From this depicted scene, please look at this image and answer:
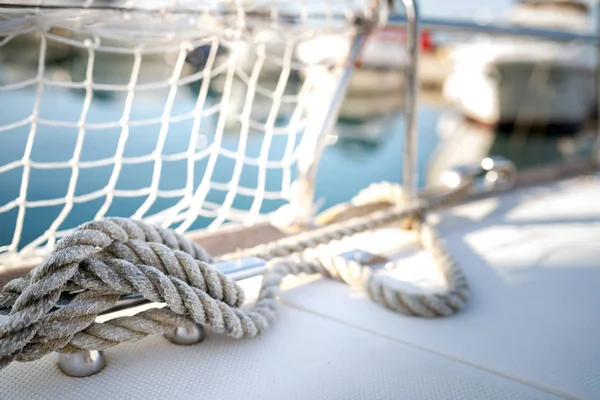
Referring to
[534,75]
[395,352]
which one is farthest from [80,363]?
[534,75]

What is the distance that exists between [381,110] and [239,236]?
10.6m

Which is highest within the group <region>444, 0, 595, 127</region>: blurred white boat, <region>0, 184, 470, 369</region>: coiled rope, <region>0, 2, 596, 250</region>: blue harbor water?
<region>0, 184, 470, 369</region>: coiled rope

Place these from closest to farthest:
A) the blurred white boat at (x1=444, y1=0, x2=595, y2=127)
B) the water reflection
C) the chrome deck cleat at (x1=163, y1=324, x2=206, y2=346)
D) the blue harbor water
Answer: the chrome deck cleat at (x1=163, y1=324, x2=206, y2=346), the water reflection, the blue harbor water, the blurred white boat at (x1=444, y1=0, x2=595, y2=127)

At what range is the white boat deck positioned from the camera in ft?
2.09

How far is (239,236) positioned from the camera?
1152 millimetres

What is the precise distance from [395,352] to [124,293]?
38 cm

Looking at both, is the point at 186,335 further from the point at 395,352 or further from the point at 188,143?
the point at 188,143

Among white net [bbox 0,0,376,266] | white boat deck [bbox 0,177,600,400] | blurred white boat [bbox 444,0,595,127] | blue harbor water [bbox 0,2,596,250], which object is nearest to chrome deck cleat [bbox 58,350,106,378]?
white boat deck [bbox 0,177,600,400]

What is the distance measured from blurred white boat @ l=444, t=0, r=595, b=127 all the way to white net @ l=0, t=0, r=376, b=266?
3.91m

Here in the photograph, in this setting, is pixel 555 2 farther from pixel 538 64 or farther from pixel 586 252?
pixel 586 252

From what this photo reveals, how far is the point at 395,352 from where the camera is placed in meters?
0.73

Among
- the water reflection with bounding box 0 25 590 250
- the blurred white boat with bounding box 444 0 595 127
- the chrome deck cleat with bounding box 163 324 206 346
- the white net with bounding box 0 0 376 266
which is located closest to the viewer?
the chrome deck cleat with bounding box 163 324 206 346

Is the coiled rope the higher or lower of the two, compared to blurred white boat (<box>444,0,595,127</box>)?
higher

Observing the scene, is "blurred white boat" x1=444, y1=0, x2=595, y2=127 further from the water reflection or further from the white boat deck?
the white boat deck
